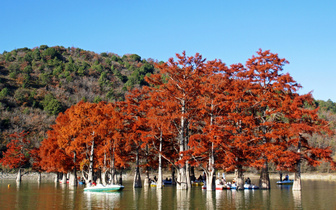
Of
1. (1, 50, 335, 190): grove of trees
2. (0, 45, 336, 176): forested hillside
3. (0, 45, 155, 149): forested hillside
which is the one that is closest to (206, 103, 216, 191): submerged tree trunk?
(1, 50, 335, 190): grove of trees

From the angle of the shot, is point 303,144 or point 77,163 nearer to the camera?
point 303,144

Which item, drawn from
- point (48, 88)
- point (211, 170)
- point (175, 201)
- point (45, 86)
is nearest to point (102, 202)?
point (175, 201)

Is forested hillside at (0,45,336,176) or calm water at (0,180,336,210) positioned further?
forested hillside at (0,45,336,176)

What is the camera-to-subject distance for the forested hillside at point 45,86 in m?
93.1

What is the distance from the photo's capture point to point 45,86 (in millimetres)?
123500

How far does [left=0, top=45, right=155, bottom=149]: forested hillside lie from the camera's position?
305ft

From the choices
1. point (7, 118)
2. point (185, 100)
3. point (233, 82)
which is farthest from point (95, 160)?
point (7, 118)

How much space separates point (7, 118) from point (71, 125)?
2125 inches

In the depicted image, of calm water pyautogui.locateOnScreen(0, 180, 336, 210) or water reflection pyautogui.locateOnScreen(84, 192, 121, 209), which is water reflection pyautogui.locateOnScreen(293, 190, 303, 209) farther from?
water reflection pyautogui.locateOnScreen(84, 192, 121, 209)

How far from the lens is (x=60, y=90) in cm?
12275

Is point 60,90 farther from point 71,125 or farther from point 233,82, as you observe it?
point 233,82

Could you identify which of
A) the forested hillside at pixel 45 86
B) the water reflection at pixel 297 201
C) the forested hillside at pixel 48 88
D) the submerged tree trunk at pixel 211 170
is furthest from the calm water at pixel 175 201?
the forested hillside at pixel 45 86

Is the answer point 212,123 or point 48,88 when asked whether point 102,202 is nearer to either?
point 212,123

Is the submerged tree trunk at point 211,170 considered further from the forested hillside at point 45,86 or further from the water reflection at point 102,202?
the forested hillside at point 45,86
